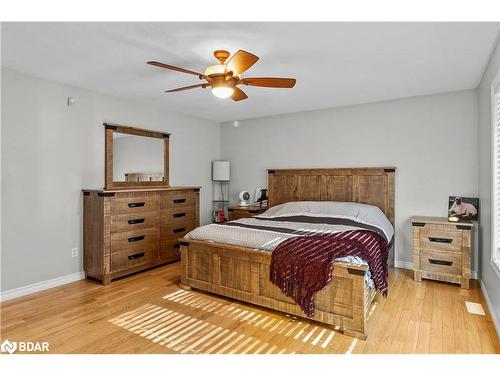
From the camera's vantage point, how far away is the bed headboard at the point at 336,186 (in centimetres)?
412

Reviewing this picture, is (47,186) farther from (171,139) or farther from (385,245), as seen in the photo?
(385,245)

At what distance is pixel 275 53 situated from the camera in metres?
2.58

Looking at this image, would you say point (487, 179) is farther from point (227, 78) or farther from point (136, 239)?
point (136, 239)

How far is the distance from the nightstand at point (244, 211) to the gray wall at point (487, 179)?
9.40 ft

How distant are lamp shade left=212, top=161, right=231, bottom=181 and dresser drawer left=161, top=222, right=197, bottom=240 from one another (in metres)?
1.14

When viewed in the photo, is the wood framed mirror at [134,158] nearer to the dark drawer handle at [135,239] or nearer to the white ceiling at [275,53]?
the white ceiling at [275,53]

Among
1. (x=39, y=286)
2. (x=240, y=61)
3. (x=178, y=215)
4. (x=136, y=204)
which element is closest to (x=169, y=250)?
(x=178, y=215)

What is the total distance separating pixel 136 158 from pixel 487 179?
4.01 metres

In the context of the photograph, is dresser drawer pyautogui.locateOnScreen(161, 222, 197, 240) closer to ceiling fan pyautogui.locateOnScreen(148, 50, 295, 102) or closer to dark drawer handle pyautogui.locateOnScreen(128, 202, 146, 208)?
dark drawer handle pyautogui.locateOnScreen(128, 202, 146, 208)

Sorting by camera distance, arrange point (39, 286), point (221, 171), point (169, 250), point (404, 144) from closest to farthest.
Result: point (39, 286)
point (404, 144)
point (169, 250)
point (221, 171)

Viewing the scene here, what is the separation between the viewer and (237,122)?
553 centimetres

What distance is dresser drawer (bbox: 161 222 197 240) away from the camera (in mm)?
4188
